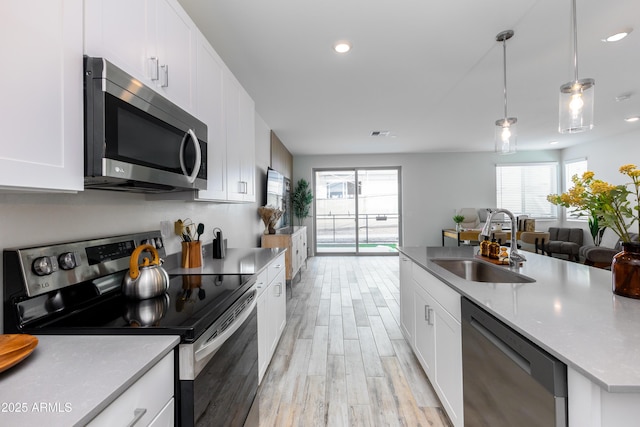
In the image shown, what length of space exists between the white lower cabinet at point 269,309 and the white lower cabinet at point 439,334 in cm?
110

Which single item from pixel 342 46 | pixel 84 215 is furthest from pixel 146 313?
pixel 342 46

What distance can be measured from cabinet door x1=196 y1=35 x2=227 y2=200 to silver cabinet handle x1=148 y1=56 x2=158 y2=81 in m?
0.42

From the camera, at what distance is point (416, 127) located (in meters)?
5.23

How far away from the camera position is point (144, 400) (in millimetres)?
753

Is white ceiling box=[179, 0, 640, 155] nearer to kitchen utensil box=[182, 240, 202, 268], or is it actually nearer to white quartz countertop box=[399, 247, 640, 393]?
kitchen utensil box=[182, 240, 202, 268]

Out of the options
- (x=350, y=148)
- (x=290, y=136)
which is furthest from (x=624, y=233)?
(x=350, y=148)

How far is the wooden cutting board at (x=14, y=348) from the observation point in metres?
0.70

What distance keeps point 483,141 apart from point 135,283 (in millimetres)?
7054

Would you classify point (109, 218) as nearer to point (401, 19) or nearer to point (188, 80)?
point (188, 80)

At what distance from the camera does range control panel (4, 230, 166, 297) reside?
95 cm

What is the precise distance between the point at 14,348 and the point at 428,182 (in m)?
7.93

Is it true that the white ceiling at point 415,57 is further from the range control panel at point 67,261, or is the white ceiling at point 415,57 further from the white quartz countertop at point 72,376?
the white quartz countertop at point 72,376

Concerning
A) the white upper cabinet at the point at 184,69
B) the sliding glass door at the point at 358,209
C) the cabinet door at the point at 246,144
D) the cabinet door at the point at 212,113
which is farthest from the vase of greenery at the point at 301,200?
the cabinet door at the point at 212,113

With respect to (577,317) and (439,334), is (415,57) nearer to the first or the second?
(439,334)
